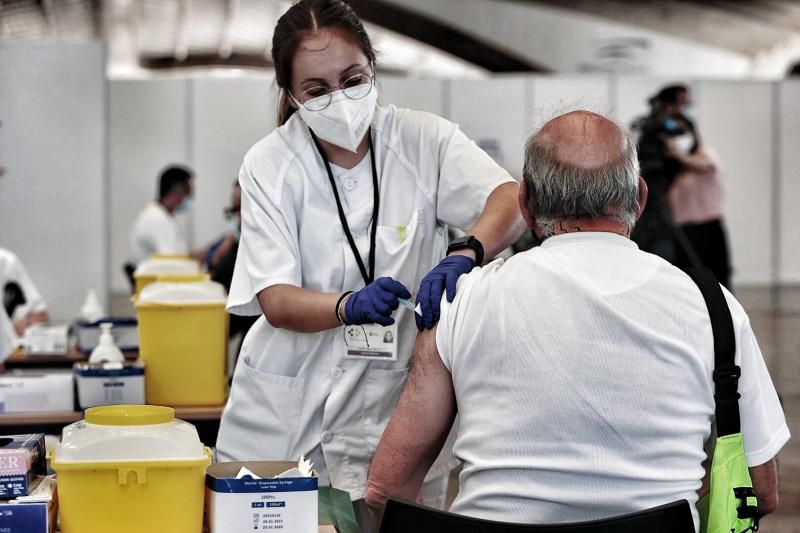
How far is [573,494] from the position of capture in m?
1.40

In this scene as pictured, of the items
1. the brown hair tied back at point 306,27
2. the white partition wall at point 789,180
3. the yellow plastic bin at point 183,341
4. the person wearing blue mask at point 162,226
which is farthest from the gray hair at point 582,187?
the white partition wall at point 789,180

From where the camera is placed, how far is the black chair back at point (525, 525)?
1.26 m

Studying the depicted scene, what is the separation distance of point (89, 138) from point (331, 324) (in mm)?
3585

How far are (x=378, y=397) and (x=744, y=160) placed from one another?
10082 millimetres

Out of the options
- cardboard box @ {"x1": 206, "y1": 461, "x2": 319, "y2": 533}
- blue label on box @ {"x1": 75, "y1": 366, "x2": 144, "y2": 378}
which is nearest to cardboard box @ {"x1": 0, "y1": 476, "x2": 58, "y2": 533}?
cardboard box @ {"x1": 206, "y1": 461, "x2": 319, "y2": 533}

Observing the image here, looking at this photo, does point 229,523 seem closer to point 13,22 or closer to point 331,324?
point 331,324

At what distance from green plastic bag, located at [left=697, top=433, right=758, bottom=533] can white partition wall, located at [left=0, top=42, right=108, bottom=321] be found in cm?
412

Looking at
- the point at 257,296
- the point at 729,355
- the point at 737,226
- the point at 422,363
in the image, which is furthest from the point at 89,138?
the point at 737,226

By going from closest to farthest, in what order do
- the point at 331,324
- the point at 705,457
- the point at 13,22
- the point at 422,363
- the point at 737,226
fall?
1. the point at 705,457
2. the point at 422,363
3. the point at 331,324
4. the point at 737,226
5. the point at 13,22

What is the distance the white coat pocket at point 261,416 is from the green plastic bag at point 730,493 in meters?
0.82

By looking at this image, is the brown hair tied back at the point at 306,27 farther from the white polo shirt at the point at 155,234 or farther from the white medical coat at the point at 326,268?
the white polo shirt at the point at 155,234

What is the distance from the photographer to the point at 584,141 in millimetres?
1488

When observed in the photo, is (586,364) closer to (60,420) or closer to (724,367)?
(724,367)

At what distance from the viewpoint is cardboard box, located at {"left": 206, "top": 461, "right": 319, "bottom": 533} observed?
4.40ft
